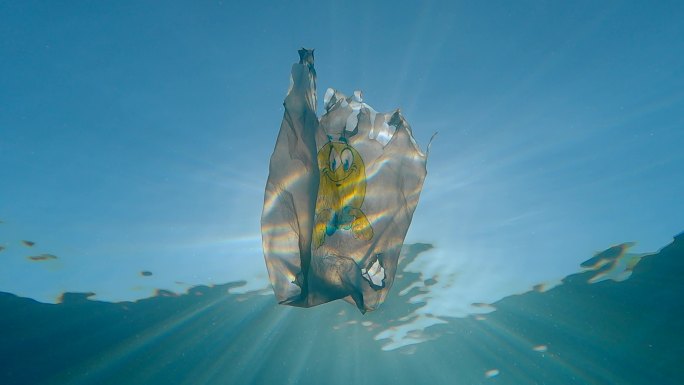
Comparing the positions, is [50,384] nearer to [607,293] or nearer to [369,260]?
[369,260]

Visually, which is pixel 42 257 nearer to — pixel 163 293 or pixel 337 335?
pixel 163 293

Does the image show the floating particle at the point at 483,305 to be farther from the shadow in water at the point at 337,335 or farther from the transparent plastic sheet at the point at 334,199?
the transparent plastic sheet at the point at 334,199

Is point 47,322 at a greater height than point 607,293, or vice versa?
point 47,322

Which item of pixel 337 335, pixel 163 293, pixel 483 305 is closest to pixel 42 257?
pixel 163 293

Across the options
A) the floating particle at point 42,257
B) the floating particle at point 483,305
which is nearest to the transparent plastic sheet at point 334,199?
the floating particle at point 42,257

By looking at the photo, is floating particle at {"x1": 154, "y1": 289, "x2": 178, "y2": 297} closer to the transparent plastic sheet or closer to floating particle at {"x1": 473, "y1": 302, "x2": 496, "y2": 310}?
floating particle at {"x1": 473, "y1": 302, "x2": 496, "y2": 310}

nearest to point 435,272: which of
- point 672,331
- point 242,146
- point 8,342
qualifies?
point 242,146

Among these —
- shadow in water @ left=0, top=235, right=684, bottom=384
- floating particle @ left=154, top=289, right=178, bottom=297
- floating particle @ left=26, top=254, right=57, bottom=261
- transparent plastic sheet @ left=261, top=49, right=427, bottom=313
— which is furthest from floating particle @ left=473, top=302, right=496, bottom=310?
transparent plastic sheet @ left=261, top=49, right=427, bottom=313
